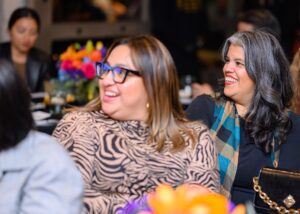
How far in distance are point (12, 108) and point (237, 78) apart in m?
1.48

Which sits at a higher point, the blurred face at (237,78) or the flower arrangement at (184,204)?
the flower arrangement at (184,204)

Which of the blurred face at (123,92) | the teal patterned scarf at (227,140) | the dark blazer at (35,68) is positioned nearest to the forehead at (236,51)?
the teal patterned scarf at (227,140)

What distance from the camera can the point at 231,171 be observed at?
119 inches

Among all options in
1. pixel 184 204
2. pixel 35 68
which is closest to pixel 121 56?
pixel 184 204

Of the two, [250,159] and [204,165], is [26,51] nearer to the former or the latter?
[250,159]

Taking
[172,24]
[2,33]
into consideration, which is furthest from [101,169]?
[172,24]

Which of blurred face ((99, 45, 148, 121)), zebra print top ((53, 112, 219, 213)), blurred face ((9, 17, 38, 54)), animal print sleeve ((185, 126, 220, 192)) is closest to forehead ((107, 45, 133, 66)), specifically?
blurred face ((99, 45, 148, 121))

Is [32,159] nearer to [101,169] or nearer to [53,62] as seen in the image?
[101,169]

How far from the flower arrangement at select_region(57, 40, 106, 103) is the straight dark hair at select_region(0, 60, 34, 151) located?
8.18 feet

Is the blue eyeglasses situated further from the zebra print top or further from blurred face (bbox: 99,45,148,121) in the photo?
the zebra print top

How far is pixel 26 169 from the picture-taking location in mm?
1940

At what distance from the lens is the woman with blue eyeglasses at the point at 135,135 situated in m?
2.51

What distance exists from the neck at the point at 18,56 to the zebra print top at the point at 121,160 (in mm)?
2629

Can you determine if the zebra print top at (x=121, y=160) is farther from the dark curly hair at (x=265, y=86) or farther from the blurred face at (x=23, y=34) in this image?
the blurred face at (x=23, y=34)
